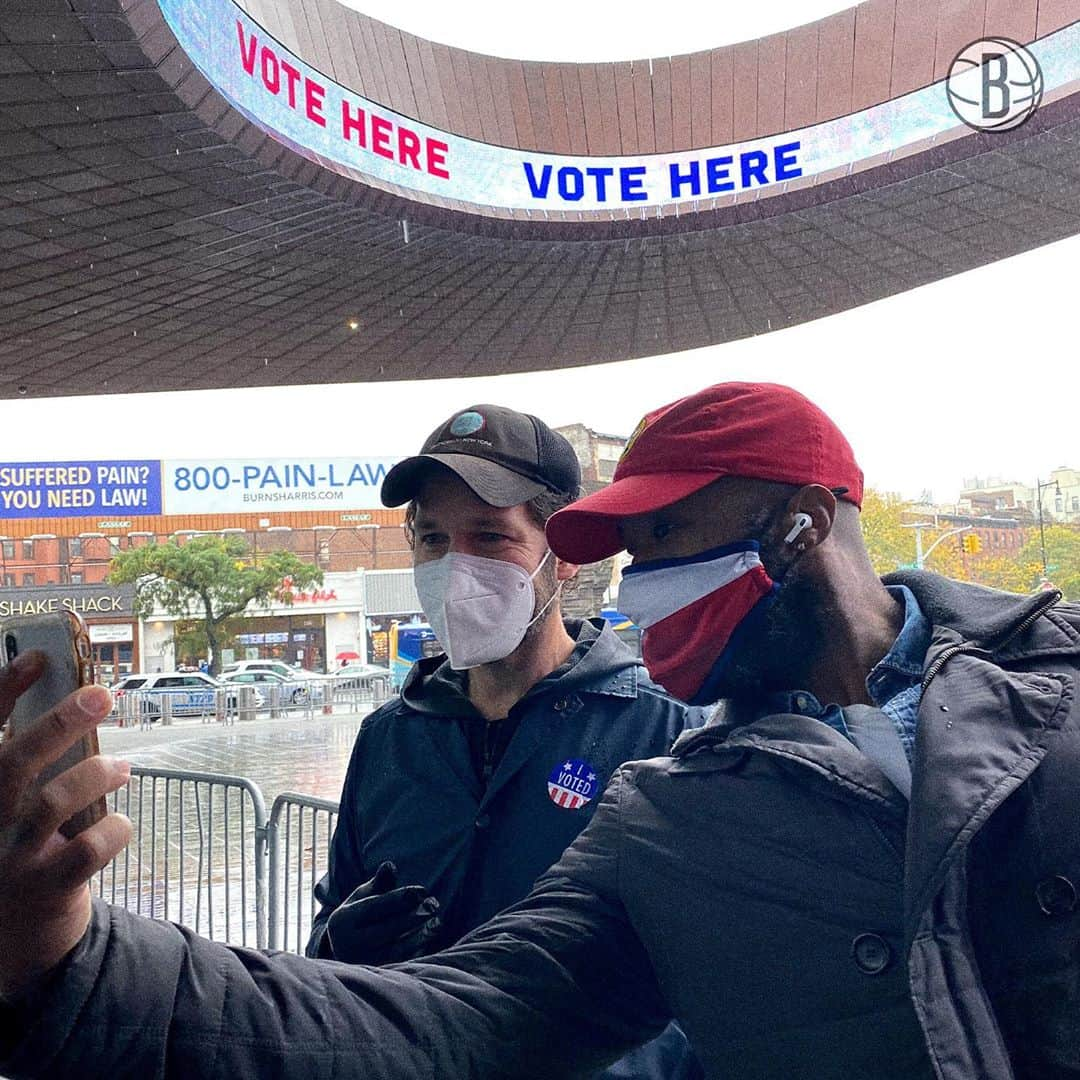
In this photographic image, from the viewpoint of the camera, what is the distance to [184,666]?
58.3 ft

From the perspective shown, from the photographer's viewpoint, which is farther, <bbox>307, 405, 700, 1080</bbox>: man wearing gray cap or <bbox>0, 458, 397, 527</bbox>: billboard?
<bbox>0, 458, 397, 527</bbox>: billboard

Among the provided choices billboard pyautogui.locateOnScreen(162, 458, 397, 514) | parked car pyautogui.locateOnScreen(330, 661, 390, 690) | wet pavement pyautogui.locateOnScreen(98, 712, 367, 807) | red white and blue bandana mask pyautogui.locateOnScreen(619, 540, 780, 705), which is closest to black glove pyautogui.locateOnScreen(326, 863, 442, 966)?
red white and blue bandana mask pyautogui.locateOnScreen(619, 540, 780, 705)

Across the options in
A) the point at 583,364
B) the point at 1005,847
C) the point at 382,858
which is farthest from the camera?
the point at 583,364

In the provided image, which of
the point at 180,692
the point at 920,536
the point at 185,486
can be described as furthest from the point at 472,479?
the point at 180,692

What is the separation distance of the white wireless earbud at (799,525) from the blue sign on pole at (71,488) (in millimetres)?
5001

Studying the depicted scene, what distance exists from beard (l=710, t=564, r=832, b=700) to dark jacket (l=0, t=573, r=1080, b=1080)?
9cm

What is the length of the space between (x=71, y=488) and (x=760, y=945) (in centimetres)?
581

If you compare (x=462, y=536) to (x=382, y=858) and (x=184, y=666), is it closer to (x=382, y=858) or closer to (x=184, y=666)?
(x=382, y=858)

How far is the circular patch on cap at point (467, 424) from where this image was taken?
5.45 feet

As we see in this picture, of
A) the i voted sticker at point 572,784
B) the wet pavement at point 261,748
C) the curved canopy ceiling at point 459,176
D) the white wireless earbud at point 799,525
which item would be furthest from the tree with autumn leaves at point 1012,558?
the wet pavement at point 261,748

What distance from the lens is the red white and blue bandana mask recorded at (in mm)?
1059

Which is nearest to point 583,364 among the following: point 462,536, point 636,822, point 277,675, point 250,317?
point 250,317

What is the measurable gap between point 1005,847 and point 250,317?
16.1 ft

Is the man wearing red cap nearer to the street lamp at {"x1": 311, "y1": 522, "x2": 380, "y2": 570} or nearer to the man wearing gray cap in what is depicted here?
the man wearing gray cap
